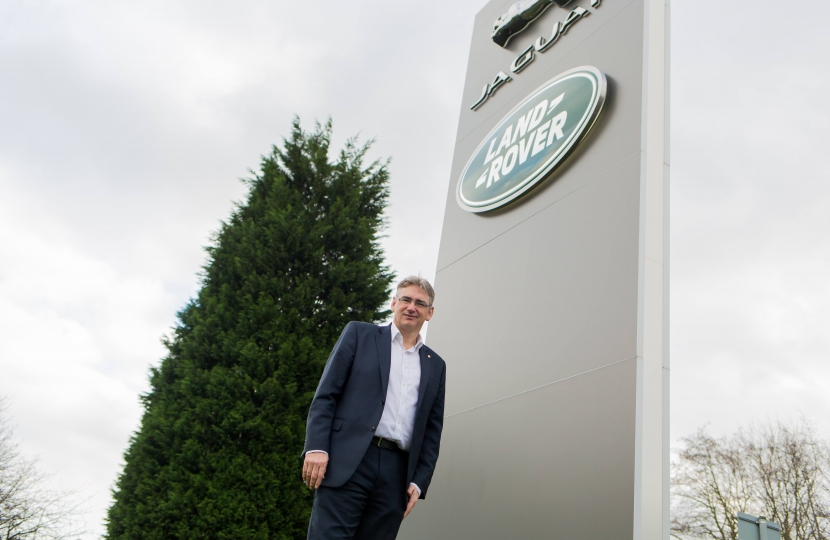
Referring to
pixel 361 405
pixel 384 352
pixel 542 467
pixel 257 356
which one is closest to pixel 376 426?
pixel 361 405

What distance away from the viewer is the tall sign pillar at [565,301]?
8.87 ft

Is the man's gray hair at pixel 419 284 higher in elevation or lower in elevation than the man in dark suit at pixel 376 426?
higher

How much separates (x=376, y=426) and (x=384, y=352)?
1.04 ft

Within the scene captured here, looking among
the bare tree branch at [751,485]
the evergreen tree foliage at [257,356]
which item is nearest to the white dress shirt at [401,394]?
the evergreen tree foliage at [257,356]

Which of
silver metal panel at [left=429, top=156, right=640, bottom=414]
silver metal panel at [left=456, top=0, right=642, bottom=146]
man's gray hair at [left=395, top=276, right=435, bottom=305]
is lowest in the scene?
man's gray hair at [left=395, top=276, right=435, bottom=305]

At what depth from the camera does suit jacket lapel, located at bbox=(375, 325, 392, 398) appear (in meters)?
2.47

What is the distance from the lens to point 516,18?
526cm

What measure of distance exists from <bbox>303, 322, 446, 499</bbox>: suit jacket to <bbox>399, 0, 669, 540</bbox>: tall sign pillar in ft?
2.34

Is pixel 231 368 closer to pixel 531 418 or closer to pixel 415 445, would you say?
pixel 531 418

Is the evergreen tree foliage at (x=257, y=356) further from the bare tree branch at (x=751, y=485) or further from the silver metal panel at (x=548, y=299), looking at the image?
the bare tree branch at (x=751, y=485)

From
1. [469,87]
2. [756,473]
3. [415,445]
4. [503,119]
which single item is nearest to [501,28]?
[469,87]

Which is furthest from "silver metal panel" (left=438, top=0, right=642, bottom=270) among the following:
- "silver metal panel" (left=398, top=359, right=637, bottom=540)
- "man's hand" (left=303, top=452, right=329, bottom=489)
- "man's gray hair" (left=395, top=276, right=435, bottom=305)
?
"man's hand" (left=303, top=452, right=329, bottom=489)

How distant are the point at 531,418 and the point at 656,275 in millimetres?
909

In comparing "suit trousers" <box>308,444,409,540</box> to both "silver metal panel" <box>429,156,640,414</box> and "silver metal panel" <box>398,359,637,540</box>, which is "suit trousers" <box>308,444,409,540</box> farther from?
"silver metal panel" <box>429,156,640,414</box>
